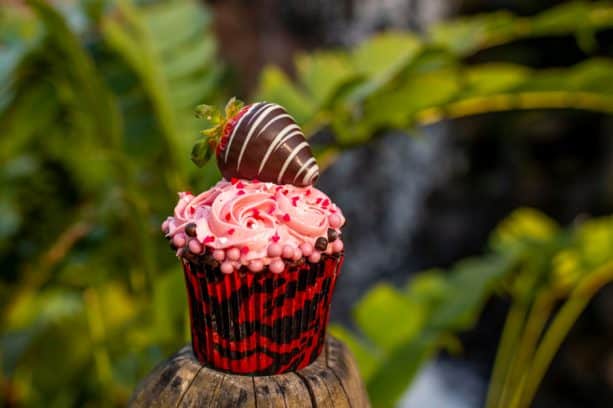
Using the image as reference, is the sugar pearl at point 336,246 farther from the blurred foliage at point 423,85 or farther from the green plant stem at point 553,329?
the green plant stem at point 553,329

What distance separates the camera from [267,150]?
27.5 inches

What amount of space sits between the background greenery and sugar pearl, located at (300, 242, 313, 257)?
52cm

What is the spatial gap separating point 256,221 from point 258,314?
0.30ft

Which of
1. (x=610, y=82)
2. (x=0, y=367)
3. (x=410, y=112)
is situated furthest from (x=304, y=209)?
(x=0, y=367)

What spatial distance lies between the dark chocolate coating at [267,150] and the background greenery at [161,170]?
469 millimetres

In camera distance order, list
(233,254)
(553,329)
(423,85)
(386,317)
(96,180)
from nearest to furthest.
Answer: (233,254) → (423,85) → (386,317) → (553,329) → (96,180)

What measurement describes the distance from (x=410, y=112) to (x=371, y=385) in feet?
1.70

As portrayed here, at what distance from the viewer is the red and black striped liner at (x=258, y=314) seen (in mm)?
690

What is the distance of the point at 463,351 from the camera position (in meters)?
4.26

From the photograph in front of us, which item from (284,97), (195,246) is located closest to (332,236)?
(195,246)

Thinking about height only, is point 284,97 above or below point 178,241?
below

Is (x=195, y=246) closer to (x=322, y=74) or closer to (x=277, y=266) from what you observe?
(x=277, y=266)

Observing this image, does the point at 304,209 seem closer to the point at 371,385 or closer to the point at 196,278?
the point at 196,278

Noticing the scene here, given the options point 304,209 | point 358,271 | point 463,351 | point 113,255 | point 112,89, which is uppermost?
point 304,209
